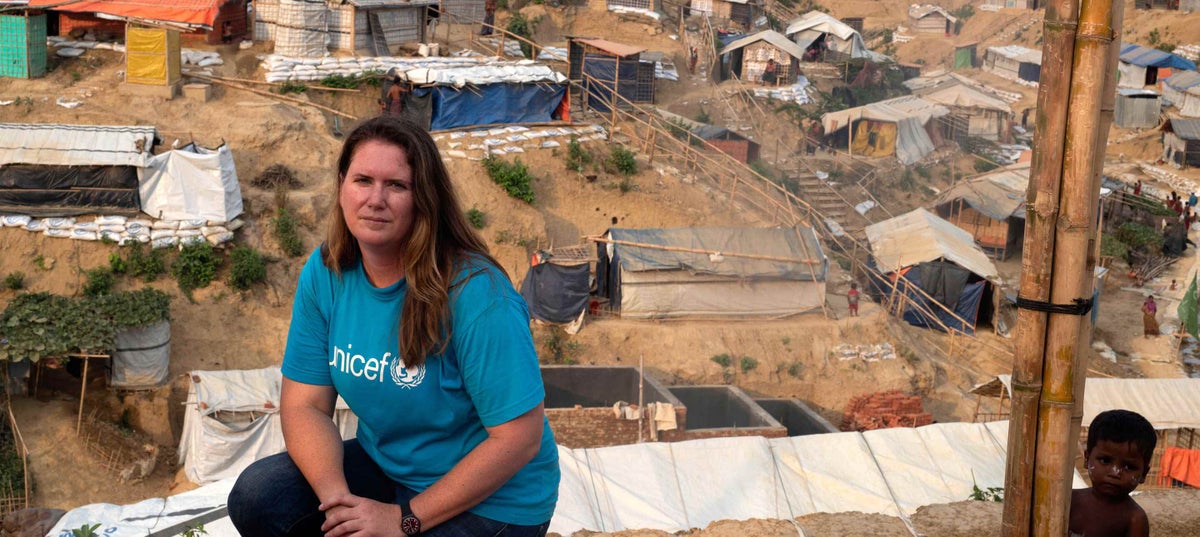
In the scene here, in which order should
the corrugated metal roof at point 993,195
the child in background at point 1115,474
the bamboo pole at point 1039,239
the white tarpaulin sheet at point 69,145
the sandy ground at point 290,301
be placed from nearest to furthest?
the bamboo pole at point 1039,239
the child in background at point 1115,474
the sandy ground at point 290,301
the white tarpaulin sheet at point 69,145
the corrugated metal roof at point 993,195

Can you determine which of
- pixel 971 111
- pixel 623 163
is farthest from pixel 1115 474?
pixel 971 111

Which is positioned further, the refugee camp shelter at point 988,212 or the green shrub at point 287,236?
the refugee camp shelter at point 988,212

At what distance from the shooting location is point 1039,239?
3604 mm

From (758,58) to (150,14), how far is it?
16.1 meters

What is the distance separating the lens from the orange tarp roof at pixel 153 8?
19703 mm

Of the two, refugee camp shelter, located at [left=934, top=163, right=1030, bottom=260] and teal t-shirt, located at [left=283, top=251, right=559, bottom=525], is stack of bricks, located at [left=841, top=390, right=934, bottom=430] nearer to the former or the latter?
refugee camp shelter, located at [left=934, top=163, right=1030, bottom=260]

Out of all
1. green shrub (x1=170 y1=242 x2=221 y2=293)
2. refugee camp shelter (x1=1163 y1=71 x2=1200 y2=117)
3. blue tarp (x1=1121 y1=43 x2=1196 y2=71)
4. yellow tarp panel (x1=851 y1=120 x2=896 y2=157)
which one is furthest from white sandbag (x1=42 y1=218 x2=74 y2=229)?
blue tarp (x1=1121 y1=43 x2=1196 y2=71)

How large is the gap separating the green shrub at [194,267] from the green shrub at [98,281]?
830 millimetres

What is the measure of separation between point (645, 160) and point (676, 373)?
5.51m

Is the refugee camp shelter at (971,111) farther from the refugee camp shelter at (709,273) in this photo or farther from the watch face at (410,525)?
the watch face at (410,525)

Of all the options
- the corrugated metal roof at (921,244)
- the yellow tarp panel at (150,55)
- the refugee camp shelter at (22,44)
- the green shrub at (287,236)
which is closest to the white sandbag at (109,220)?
the green shrub at (287,236)

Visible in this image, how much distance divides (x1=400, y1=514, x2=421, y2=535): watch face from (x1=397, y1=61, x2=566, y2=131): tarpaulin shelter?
17.8 meters

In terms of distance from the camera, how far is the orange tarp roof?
1970 cm

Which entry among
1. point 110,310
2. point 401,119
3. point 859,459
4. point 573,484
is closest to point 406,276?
point 401,119
